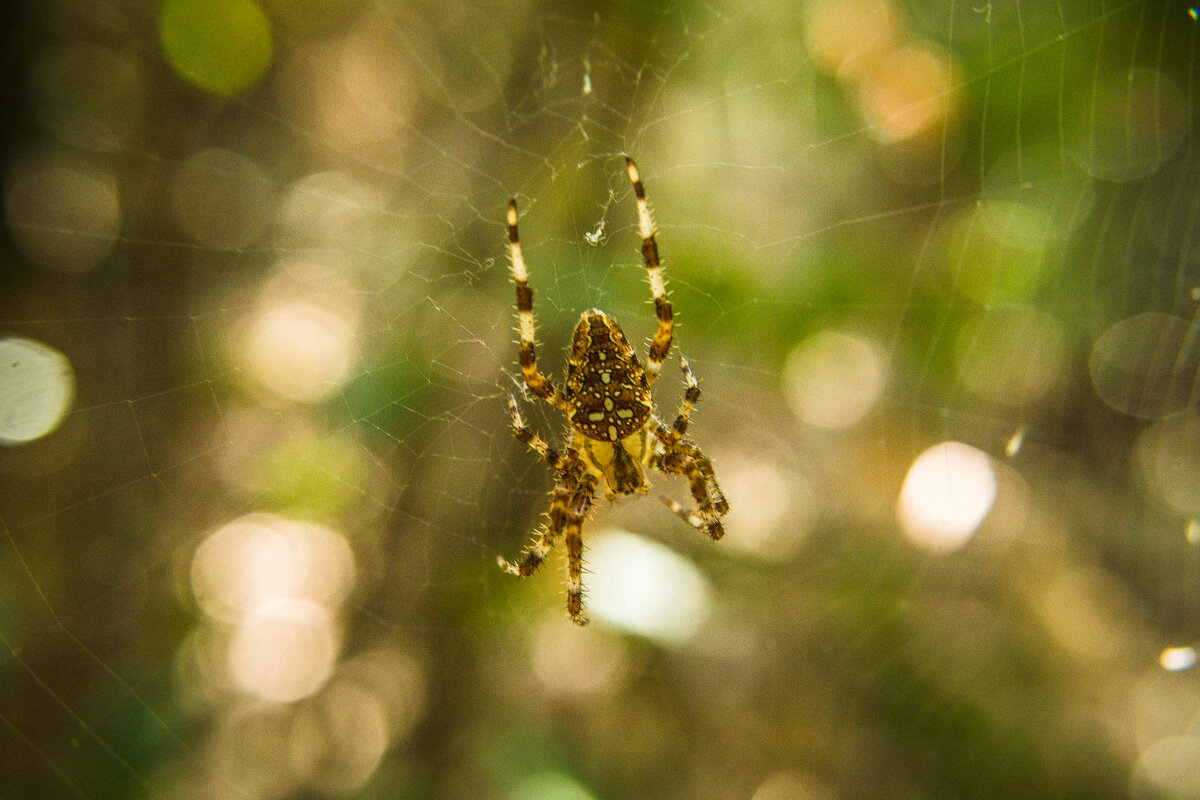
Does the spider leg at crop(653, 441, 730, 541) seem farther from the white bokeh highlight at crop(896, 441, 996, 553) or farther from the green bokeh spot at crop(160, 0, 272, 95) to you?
the green bokeh spot at crop(160, 0, 272, 95)

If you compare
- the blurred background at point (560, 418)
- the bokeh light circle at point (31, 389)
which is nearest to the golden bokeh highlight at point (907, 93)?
the blurred background at point (560, 418)

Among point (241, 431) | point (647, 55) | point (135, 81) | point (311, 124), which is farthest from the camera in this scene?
point (311, 124)

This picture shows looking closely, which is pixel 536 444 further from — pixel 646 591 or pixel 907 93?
pixel 907 93

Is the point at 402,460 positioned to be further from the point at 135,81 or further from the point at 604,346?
the point at 135,81

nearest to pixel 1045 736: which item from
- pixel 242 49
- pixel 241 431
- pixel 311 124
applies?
pixel 241 431

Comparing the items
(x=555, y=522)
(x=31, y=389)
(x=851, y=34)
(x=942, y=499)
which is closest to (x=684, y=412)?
(x=555, y=522)

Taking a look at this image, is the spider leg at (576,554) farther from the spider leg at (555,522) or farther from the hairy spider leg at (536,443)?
the hairy spider leg at (536,443)
